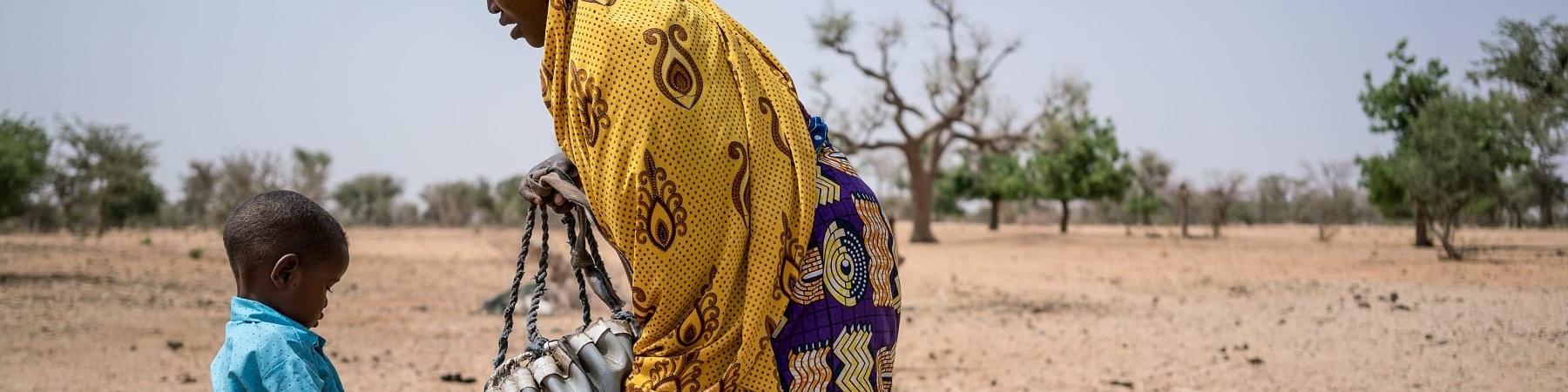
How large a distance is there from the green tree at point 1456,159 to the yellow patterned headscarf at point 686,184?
15.6 metres

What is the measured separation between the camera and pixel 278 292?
6.46ft

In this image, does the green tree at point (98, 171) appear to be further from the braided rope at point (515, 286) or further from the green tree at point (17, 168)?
the braided rope at point (515, 286)

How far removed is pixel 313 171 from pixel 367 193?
16.1m

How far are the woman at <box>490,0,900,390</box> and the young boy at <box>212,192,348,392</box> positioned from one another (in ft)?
1.87

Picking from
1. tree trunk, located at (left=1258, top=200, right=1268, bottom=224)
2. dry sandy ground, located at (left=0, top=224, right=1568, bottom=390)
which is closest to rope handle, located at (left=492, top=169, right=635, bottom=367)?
dry sandy ground, located at (left=0, top=224, right=1568, bottom=390)

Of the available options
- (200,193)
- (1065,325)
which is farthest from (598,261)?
(200,193)

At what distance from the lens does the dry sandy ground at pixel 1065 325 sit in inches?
251

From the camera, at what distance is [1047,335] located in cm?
851

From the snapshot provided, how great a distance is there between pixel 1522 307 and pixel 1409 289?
261cm

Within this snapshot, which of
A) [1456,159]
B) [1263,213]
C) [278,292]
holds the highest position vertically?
[1456,159]

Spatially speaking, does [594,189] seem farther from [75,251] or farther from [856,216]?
[75,251]

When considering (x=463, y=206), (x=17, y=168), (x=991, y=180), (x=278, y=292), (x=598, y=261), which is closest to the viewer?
(x=278, y=292)

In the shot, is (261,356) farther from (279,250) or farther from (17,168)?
(17,168)

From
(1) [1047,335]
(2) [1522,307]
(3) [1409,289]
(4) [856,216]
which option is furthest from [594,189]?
(3) [1409,289]
